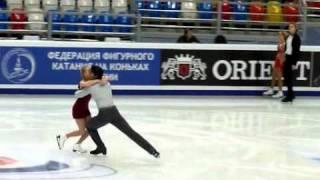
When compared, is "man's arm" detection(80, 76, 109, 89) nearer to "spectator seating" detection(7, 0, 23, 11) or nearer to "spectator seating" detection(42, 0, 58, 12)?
"spectator seating" detection(42, 0, 58, 12)

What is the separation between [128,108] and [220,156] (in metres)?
5.17

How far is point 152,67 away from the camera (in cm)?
1675

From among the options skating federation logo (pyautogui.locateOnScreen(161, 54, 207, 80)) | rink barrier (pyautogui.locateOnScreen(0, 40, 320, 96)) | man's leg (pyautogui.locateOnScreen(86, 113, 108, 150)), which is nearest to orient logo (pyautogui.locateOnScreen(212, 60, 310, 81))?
rink barrier (pyautogui.locateOnScreen(0, 40, 320, 96))

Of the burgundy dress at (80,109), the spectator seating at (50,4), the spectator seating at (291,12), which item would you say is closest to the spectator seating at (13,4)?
the spectator seating at (50,4)

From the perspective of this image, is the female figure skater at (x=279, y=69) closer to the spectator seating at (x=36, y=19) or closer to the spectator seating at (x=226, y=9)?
the spectator seating at (x=226, y=9)

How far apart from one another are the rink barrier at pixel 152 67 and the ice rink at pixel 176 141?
19.3 inches

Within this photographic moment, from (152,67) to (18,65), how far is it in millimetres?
3165

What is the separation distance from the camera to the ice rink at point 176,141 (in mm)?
8297

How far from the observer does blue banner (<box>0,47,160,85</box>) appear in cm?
1588

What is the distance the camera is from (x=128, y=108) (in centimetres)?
1441

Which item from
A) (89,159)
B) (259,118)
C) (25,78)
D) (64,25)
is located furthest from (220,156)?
A: (64,25)

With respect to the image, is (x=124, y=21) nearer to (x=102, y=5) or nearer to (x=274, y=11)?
(x=102, y=5)

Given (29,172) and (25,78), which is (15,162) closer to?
(29,172)

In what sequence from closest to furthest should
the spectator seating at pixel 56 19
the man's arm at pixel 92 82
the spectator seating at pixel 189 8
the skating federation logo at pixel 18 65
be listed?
1. the man's arm at pixel 92 82
2. the skating federation logo at pixel 18 65
3. the spectator seating at pixel 56 19
4. the spectator seating at pixel 189 8
